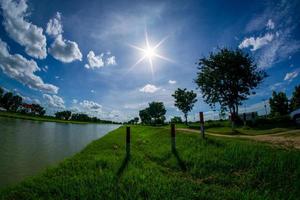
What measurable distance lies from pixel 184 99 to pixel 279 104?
103 ft

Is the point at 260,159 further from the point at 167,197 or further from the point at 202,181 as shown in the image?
the point at 167,197

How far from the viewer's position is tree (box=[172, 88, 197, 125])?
195 ft

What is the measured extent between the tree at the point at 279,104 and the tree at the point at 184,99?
2670 cm

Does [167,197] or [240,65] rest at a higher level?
[240,65]

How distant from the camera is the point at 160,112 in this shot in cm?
10200

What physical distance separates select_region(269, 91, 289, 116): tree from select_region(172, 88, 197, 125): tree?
2670 cm

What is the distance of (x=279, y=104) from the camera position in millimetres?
60781

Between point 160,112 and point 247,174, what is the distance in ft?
317

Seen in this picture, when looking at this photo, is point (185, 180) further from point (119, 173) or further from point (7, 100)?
point (7, 100)

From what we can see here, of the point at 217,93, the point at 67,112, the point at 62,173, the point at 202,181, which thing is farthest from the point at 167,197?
the point at 67,112

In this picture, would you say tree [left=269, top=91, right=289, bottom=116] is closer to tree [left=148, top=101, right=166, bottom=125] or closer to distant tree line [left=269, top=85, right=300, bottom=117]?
distant tree line [left=269, top=85, right=300, bottom=117]

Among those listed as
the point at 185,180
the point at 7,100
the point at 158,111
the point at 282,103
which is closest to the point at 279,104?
the point at 282,103

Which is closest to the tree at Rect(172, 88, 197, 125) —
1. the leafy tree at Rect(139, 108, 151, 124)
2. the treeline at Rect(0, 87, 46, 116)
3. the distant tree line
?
the distant tree line

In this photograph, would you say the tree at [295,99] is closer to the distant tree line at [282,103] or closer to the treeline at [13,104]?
the distant tree line at [282,103]
